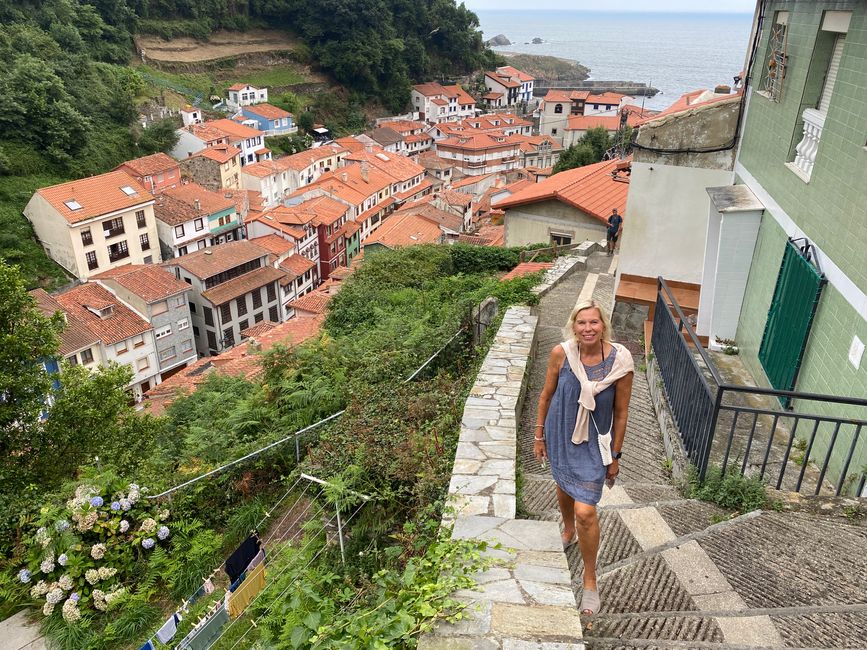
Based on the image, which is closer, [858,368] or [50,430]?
[858,368]

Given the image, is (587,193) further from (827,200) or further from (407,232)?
(407,232)

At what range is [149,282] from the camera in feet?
109

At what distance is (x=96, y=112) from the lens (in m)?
52.5

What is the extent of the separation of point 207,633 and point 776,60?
8781 millimetres

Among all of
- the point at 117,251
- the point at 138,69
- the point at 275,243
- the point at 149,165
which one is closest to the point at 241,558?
the point at 275,243

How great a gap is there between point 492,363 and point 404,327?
358cm

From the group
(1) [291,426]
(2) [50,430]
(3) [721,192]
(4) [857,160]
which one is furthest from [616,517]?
(2) [50,430]

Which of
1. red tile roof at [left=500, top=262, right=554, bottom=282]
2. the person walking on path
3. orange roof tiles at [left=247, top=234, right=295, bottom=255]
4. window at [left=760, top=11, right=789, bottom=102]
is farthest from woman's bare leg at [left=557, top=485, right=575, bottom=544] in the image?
orange roof tiles at [left=247, top=234, right=295, bottom=255]

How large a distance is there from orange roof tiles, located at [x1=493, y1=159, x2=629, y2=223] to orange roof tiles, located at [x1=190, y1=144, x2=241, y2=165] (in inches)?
1548

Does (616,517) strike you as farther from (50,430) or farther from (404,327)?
(50,430)

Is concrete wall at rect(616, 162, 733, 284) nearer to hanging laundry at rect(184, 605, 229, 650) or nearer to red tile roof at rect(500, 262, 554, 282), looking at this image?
red tile roof at rect(500, 262, 554, 282)

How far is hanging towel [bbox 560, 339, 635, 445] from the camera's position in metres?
3.61

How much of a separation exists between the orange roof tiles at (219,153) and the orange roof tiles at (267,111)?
15.8 metres

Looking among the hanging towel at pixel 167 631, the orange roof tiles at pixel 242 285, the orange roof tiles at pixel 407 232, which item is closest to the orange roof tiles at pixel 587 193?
the hanging towel at pixel 167 631
